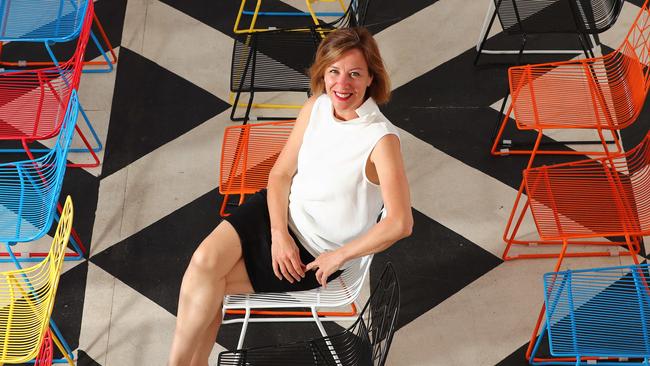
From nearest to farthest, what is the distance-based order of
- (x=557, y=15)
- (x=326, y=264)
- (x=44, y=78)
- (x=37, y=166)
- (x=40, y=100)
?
1. (x=326, y=264)
2. (x=37, y=166)
3. (x=40, y=100)
4. (x=44, y=78)
5. (x=557, y=15)

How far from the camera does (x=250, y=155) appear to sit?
12.8 ft

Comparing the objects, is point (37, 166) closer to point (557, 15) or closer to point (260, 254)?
point (260, 254)

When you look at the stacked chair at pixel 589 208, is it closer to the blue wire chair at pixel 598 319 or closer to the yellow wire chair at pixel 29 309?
the blue wire chair at pixel 598 319

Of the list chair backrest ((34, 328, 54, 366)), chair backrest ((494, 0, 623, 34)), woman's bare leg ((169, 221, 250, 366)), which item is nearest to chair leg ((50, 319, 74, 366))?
chair backrest ((34, 328, 54, 366))

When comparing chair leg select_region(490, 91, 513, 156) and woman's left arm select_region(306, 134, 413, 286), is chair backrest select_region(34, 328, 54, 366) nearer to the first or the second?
woman's left arm select_region(306, 134, 413, 286)

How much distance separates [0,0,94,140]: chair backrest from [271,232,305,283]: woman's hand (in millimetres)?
1225

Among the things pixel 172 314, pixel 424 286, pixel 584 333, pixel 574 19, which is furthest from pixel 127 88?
pixel 584 333

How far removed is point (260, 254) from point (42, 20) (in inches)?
73.7

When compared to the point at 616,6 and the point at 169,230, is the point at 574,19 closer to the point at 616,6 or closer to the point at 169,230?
the point at 616,6

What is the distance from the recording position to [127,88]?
4.77 meters

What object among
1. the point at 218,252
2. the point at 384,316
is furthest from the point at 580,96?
the point at 218,252

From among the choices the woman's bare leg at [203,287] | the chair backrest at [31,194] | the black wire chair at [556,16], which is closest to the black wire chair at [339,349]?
the woman's bare leg at [203,287]

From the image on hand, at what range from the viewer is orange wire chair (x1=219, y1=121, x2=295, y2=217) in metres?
3.81

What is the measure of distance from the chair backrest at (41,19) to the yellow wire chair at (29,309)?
1.37 m
